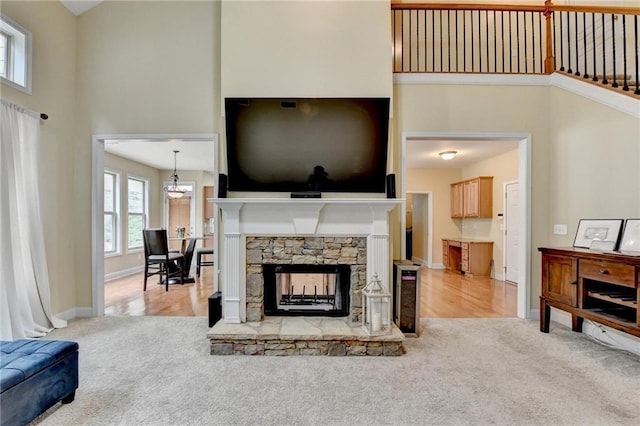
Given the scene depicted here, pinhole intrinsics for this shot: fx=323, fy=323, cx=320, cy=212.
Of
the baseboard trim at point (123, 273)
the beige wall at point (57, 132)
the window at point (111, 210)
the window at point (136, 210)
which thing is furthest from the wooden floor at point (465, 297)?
the window at point (136, 210)

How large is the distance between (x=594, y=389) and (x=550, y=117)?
9.85ft

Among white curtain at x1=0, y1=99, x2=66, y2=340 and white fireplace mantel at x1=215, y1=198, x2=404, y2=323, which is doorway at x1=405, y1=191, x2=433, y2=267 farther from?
white curtain at x1=0, y1=99, x2=66, y2=340

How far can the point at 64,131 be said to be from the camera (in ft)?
12.4

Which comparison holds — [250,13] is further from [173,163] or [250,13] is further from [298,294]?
[173,163]

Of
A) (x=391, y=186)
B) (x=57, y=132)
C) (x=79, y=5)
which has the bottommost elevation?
(x=391, y=186)

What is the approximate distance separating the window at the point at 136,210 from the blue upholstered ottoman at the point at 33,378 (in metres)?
5.76

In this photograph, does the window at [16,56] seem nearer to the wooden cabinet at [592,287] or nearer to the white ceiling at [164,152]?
the white ceiling at [164,152]

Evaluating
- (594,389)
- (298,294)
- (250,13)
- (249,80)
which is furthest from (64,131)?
(594,389)

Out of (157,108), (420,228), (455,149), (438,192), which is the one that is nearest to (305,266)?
(157,108)

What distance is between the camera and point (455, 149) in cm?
624

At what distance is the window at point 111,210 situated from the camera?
673 cm

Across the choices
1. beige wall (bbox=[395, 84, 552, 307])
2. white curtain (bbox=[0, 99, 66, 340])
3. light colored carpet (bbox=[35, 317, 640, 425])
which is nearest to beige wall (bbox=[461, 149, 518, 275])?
beige wall (bbox=[395, 84, 552, 307])

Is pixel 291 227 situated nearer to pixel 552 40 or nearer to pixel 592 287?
pixel 592 287

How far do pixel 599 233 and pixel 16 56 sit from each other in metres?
6.04
